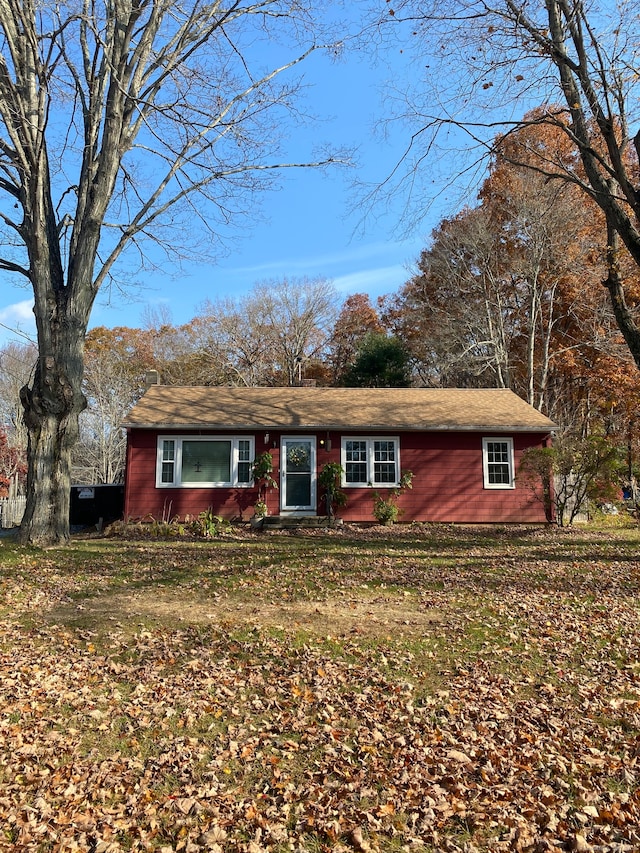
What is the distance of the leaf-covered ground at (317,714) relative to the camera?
10.4 ft

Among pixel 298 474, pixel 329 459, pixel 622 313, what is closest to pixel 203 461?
pixel 298 474

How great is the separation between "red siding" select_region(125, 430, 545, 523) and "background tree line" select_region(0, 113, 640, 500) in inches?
293

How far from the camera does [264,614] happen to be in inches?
269

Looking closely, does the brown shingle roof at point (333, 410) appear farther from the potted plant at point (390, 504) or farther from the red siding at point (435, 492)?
the potted plant at point (390, 504)

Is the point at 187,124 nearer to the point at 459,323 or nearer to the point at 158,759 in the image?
the point at 158,759

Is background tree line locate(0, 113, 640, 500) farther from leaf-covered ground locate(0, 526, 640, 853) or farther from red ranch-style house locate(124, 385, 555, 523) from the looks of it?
leaf-covered ground locate(0, 526, 640, 853)

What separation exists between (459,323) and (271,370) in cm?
1237

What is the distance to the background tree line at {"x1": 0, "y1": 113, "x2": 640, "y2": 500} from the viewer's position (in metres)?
23.9

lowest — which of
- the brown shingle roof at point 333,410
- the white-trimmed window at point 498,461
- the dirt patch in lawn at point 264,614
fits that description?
the dirt patch in lawn at point 264,614

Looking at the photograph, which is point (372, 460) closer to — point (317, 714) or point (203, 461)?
point (203, 461)

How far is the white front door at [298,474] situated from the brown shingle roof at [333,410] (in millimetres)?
646

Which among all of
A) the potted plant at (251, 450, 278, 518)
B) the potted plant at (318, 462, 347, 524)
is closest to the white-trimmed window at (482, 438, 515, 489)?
the potted plant at (318, 462, 347, 524)

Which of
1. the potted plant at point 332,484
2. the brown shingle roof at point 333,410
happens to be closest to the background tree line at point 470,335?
the brown shingle roof at point 333,410

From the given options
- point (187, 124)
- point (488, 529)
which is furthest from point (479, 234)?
point (187, 124)
